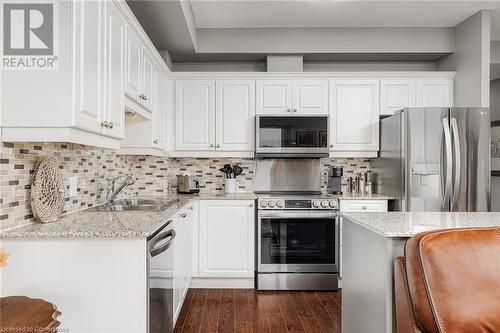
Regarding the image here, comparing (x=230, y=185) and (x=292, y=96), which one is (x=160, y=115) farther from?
(x=292, y=96)

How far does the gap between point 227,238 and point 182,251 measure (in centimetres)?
72

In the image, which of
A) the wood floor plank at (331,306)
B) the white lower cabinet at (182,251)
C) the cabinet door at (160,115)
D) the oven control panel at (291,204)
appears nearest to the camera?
the white lower cabinet at (182,251)

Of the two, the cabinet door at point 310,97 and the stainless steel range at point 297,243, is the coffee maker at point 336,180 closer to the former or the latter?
the stainless steel range at point 297,243

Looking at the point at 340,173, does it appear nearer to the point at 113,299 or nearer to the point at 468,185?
the point at 468,185

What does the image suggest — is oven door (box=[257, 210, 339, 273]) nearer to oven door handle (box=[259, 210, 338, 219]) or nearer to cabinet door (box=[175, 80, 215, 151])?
oven door handle (box=[259, 210, 338, 219])

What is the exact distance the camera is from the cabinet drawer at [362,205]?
3377 millimetres

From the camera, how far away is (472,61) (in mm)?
3438

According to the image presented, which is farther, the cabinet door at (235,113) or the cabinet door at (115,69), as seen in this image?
the cabinet door at (235,113)

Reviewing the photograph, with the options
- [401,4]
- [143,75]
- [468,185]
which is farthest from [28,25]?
[468,185]

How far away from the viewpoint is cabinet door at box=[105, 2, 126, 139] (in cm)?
184

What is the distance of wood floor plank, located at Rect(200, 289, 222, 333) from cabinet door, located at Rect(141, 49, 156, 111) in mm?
1771

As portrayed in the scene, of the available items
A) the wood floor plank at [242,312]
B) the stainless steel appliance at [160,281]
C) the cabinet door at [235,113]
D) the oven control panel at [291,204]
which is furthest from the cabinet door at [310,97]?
the stainless steel appliance at [160,281]

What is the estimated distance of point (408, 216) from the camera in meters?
1.91

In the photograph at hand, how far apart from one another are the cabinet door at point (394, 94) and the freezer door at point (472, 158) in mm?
651
